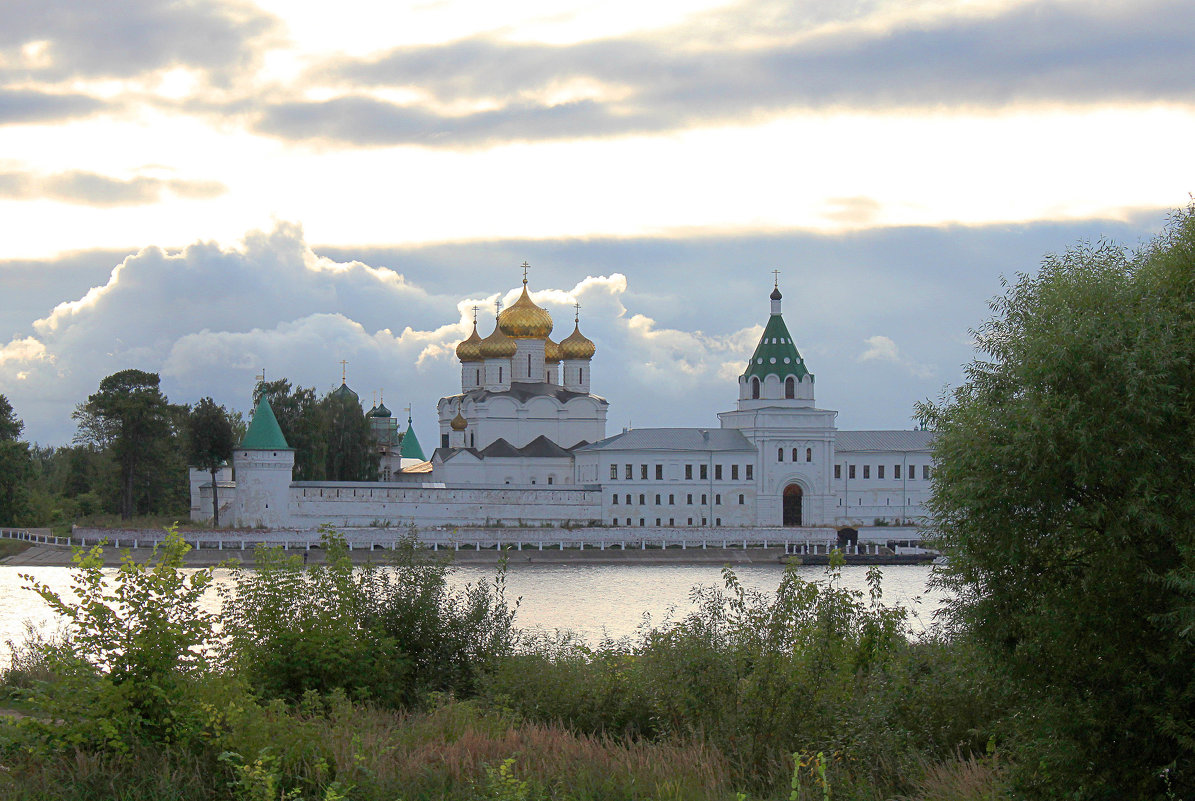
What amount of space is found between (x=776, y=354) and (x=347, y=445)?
18.0 m

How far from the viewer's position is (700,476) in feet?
162

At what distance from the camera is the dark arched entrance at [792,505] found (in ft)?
165

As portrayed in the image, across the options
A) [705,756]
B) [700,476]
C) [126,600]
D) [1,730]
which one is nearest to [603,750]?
[705,756]

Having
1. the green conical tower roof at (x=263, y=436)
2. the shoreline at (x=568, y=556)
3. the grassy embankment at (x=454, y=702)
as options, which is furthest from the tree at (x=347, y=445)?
the grassy embankment at (x=454, y=702)

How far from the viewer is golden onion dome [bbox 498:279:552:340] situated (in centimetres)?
5403

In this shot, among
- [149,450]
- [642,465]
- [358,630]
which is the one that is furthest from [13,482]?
[358,630]

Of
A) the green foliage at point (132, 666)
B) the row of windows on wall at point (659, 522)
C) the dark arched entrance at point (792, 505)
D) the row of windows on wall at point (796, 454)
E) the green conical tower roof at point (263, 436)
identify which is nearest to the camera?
the green foliage at point (132, 666)

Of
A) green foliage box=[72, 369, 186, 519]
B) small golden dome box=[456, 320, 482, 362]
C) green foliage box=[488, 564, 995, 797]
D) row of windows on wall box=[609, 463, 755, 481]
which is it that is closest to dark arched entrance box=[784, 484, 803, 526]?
row of windows on wall box=[609, 463, 755, 481]

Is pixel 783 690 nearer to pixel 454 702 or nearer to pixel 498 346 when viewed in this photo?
pixel 454 702

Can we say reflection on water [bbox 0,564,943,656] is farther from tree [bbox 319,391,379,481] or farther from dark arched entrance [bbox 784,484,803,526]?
tree [bbox 319,391,379,481]

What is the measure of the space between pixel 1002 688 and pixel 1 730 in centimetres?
617

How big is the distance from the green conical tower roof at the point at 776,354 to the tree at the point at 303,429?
1760 centimetres

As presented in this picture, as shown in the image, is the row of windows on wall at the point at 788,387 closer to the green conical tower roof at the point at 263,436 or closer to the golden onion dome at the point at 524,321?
the golden onion dome at the point at 524,321

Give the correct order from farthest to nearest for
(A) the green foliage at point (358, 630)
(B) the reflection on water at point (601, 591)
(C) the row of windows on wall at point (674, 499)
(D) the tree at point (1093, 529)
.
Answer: (C) the row of windows on wall at point (674, 499) → (B) the reflection on water at point (601, 591) → (A) the green foliage at point (358, 630) → (D) the tree at point (1093, 529)
